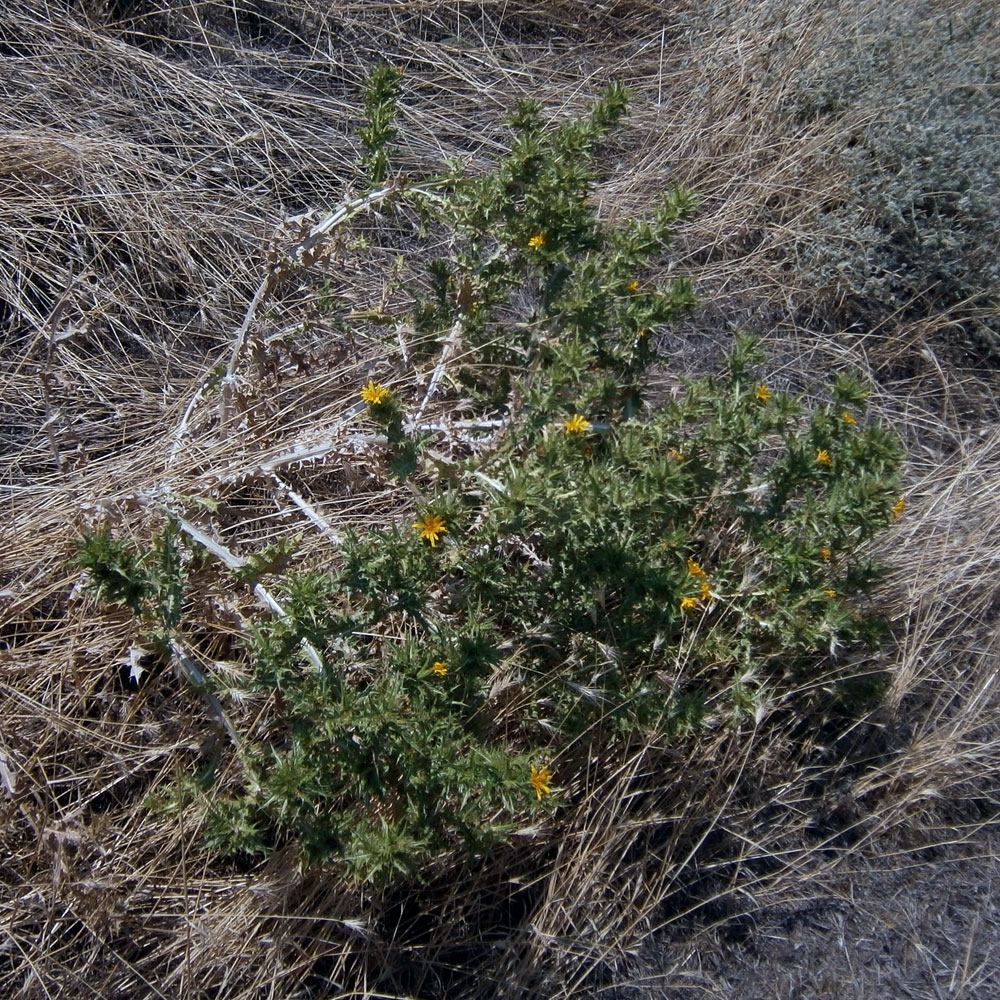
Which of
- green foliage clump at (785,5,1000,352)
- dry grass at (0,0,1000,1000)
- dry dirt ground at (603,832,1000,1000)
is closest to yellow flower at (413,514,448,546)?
dry grass at (0,0,1000,1000)

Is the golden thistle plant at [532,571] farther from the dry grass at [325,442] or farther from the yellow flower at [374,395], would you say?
the dry grass at [325,442]

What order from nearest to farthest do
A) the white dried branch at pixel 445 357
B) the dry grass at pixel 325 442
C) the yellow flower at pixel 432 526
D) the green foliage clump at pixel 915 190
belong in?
the yellow flower at pixel 432 526
the dry grass at pixel 325 442
the white dried branch at pixel 445 357
the green foliage clump at pixel 915 190

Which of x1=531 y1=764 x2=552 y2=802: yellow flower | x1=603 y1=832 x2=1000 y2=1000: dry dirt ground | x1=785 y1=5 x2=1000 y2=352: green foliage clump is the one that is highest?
x1=785 y1=5 x2=1000 y2=352: green foliage clump

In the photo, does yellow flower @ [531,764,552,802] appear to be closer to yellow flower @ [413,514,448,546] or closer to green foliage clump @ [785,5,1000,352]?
yellow flower @ [413,514,448,546]

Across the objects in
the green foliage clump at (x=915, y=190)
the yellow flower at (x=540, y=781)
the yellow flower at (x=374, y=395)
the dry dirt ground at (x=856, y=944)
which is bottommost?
the dry dirt ground at (x=856, y=944)

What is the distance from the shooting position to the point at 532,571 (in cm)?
230

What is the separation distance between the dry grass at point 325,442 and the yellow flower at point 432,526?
46 cm

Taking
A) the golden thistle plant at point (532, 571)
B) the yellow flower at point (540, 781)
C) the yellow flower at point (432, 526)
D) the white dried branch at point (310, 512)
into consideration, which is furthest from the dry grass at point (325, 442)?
the yellow flower at point (432, 526)

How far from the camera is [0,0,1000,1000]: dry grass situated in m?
2.10

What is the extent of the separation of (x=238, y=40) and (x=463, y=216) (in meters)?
2.09

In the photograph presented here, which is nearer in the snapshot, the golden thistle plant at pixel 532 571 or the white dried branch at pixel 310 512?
A: the golden thistle plant at pixel 532 571

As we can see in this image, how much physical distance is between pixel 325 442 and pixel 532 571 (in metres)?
0.63

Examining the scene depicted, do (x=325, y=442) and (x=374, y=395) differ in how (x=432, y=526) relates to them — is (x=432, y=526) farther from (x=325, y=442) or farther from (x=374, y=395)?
(x=325, y=442)

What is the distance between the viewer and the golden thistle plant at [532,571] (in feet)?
6.10
